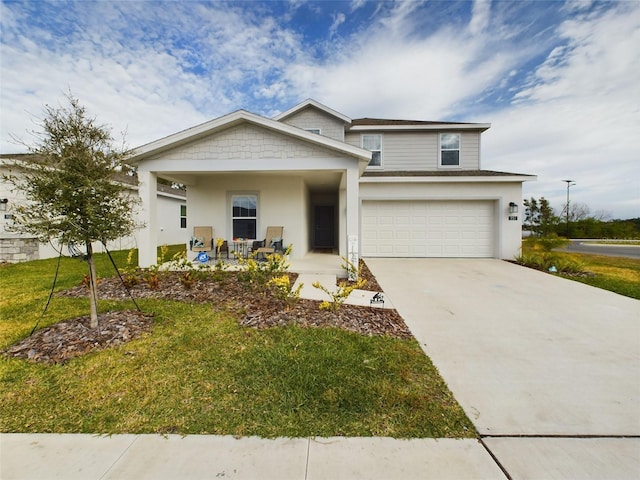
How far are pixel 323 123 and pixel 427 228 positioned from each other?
6.55 m

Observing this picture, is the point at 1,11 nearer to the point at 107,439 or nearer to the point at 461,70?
the point at 107,439

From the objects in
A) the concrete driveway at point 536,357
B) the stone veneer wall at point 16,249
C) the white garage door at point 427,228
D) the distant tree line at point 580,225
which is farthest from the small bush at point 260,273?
the distant tree line at point 580,225

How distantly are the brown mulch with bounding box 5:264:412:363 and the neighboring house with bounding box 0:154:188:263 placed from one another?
120 cm

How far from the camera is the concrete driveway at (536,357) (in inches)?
88.2

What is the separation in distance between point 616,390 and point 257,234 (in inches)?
372

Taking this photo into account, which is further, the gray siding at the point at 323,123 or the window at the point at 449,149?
the window at the point at 449,149

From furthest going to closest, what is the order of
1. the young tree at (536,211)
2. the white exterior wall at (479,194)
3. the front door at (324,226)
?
the young tree at (536,211) < the front door at (324,226) < the white exterior wall at (479,194)

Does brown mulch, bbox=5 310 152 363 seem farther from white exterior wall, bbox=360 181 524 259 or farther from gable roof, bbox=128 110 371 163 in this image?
white exterior wall, bbox=360 181 524 259

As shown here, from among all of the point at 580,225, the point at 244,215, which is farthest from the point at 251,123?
the point at 580,225

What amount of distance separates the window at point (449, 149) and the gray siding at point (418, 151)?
187mm

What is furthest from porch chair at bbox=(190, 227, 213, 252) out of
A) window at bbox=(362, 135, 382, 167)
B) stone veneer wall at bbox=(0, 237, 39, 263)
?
window at bbox=(362, 135, 382, 167)

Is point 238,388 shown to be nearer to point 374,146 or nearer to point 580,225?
point 374,146

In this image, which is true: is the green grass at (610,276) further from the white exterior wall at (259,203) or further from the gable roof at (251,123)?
the white exterior wall at (259,203)

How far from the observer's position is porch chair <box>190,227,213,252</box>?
32.3ft
